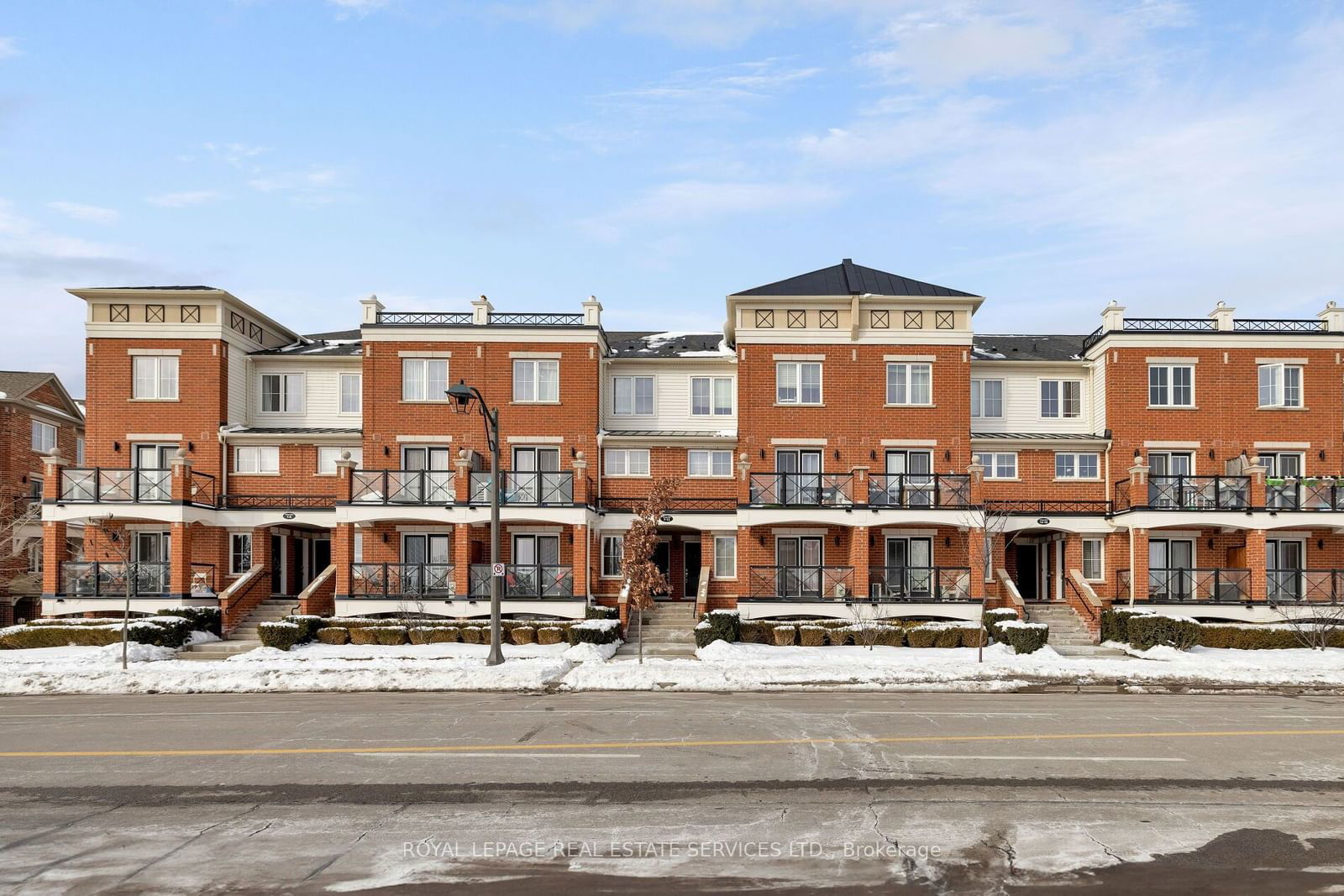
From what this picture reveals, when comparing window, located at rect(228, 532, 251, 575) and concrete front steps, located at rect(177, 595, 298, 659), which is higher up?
window, located at rect(228, 532, 251, 575)

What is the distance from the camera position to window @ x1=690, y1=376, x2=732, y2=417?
35625mm

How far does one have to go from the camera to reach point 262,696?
20766 millimetres

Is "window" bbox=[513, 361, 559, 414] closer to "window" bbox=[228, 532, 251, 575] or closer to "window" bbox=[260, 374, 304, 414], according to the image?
"window" bbox=[260, 374, 304, 414]

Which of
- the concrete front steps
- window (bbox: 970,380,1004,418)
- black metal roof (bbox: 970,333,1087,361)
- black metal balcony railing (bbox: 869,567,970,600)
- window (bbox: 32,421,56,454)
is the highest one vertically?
black metal roof (bbox: 970,333,1087,361)

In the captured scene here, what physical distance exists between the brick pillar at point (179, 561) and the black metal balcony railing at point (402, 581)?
4.98 m

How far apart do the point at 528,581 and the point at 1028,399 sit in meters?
17.8

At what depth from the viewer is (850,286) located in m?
34.8

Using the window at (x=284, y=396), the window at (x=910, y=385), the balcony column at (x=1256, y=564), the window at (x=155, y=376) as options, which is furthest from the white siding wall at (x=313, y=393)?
the balcony column at (x=1256, y=564)

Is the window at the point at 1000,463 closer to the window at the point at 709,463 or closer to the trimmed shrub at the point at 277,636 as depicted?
the window at the point at 709,463

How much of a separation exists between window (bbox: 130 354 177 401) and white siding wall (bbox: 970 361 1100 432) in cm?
2641

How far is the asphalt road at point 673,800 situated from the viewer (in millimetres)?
8664

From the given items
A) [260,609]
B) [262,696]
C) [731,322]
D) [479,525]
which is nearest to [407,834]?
[262,696]

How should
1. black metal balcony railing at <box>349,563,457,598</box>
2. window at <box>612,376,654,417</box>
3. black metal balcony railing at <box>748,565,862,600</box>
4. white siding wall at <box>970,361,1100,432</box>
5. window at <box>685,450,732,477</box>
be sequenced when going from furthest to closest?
window at <box>612,376,654,417</box> < white siding wall at <box>970,361,1100,432</box> < window at <box>685,450,732,477</box> < black metal balcony railing at <box>748,565,862,600</box> < black metal balcony railing at <box>349,563,457,598</box>

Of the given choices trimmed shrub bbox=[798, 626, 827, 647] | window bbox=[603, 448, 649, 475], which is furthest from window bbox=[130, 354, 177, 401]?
trimmed shrub bbox=[798, 626, 827, 647]
